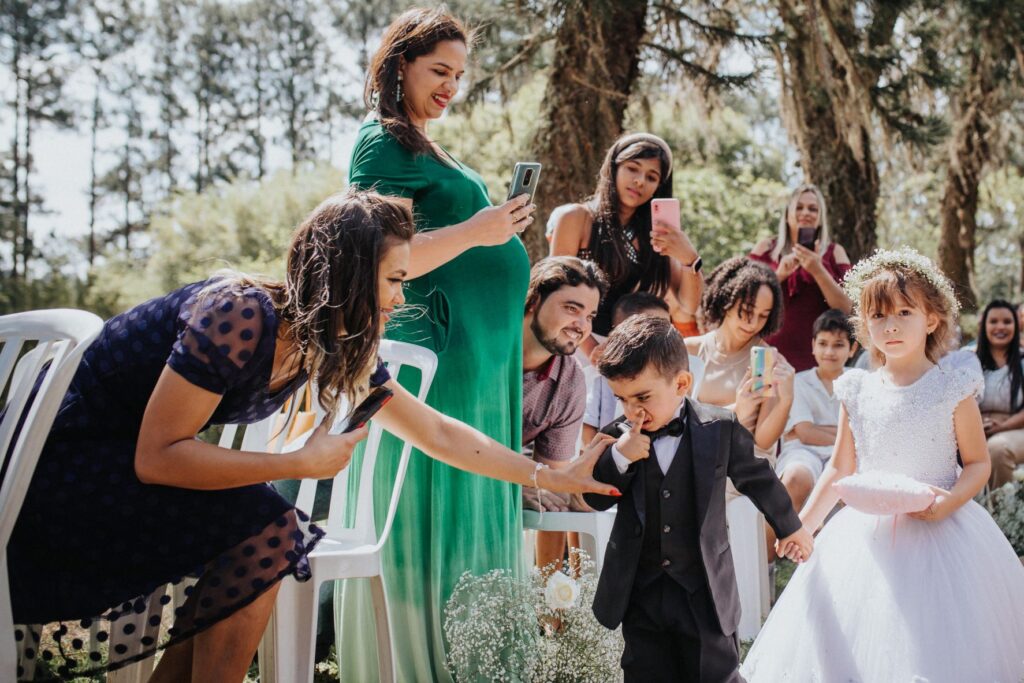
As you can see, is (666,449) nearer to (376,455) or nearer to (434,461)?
(434,461)

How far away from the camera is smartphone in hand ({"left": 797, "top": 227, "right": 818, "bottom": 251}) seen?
5727mm

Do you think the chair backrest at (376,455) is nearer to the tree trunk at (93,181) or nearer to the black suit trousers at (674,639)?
the black suit trousers at (674,639)

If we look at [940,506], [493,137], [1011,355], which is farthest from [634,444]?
[493,137]

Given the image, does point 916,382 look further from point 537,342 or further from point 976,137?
point 976,137

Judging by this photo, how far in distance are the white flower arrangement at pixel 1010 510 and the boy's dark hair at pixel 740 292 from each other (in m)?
1.22

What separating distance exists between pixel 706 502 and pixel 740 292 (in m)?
2.31

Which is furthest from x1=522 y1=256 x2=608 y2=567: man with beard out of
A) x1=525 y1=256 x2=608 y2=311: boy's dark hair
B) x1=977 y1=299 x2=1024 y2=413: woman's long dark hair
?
x1=977 y1=299 x2=1024 y2=413: woman's long dark hair

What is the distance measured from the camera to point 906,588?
3088mm

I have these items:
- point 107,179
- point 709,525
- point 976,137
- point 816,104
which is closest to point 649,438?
point 709,525

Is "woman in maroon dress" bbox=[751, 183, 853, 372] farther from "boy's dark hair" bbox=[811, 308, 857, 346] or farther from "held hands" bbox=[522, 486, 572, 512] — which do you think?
"held hands" bbox=[522, 486, 572, 512]

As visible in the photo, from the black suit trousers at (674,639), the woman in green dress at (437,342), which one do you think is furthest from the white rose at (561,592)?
the woman in green dress at (437,342)

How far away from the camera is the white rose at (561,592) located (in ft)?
9.25

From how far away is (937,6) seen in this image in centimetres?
1012

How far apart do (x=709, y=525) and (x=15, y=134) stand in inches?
1009
